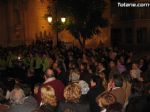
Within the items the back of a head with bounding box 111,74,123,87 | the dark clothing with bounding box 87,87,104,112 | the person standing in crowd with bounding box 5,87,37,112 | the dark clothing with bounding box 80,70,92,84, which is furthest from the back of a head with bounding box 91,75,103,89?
the person standing in crowd with bounding box 5,87,37,112

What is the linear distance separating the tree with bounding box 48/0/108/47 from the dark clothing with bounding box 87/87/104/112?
17051mm

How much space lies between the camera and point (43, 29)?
37.6 m

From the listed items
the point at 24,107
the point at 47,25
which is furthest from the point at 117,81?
the point at 47,25

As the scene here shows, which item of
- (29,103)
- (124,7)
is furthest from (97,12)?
(29,103)

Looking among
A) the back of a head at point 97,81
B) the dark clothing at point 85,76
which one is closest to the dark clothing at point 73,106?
the back of a head at point 97,81

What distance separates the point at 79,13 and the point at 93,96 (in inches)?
698

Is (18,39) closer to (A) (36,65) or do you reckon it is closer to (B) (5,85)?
(A) (36,65)

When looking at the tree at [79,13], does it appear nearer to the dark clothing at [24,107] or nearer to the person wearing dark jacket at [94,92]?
the person wearing dark jacket at [94,92]

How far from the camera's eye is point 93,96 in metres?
9.45

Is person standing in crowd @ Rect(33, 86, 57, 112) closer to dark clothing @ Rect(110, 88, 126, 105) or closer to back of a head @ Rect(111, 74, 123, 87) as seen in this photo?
dark clothing @ Rect(110, 88, 126, 105)

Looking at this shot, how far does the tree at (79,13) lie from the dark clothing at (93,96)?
1705cm

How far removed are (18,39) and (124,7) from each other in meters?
11.8

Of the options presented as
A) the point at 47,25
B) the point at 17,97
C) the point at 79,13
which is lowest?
the point at 47,25

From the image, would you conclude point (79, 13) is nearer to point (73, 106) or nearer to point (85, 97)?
point (85, 97)
